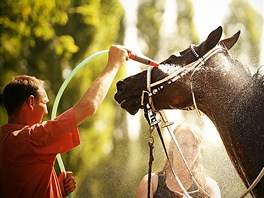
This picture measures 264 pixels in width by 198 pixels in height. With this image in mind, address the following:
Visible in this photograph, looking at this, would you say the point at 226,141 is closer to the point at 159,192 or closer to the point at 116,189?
the point at 159,192

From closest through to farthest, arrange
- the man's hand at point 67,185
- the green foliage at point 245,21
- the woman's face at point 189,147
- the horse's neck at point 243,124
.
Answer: the horse's neck at point 243,124 → the man's hand at point 67,185 → the woman's face at point 189,147 → the green foliage at point 245,21

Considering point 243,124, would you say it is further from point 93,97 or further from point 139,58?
point 93,97

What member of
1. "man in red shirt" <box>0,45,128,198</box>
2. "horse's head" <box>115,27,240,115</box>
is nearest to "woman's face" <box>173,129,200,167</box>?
"horse's head" <box>115,27,240,115</box>

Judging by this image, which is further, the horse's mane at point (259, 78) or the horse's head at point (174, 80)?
the horse's head at point (174, 80)

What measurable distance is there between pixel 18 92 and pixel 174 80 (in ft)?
2.61

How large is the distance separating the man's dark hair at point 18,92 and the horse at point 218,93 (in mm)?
495

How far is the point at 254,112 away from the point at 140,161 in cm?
311

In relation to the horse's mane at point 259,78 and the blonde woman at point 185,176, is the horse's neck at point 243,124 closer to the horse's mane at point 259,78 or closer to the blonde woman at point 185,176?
the horse's mane at point 259,78

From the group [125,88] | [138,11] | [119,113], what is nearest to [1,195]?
[125,88]

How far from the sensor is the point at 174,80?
129 inches

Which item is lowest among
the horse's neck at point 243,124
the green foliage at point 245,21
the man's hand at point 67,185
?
the horse's neck at point 243,124

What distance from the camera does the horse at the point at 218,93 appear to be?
3.03m

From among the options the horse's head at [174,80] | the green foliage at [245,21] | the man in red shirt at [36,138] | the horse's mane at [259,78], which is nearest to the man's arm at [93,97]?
the man in red shirt at [36,138]

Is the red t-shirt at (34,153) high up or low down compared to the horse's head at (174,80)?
down
